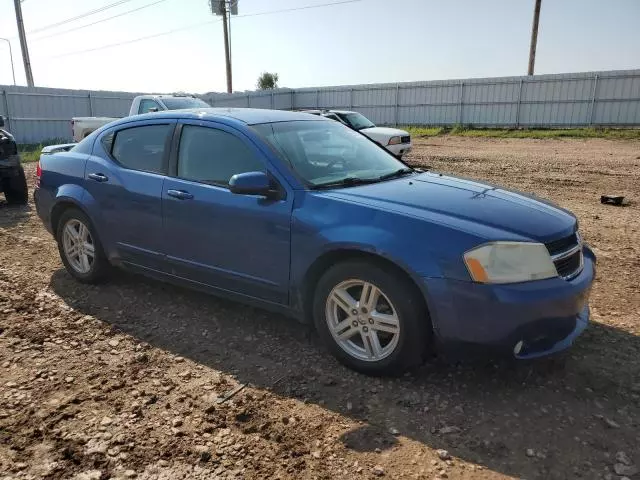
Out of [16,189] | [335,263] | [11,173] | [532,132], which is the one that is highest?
[335,263]

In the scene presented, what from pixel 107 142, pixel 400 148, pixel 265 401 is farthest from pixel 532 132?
pixel 265 401

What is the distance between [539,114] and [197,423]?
2683cm

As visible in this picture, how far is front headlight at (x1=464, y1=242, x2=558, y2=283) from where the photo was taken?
9.42 ft

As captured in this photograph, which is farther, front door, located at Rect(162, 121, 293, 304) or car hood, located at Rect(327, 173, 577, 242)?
front door, located at Rect(162, 121, 293, 304)

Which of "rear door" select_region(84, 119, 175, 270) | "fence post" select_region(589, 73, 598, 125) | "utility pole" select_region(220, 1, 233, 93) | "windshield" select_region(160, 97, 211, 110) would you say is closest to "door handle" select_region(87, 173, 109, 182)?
"rear door" select_region(84, 119, 175, 270)

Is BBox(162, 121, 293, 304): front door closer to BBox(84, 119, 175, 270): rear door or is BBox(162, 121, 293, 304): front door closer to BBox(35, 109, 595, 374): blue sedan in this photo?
BBox(35, 109, 595, 374): blue sedan

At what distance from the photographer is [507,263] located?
114 inches

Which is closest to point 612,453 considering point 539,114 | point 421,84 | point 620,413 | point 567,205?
point 620,413

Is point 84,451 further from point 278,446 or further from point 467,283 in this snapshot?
point 467,283

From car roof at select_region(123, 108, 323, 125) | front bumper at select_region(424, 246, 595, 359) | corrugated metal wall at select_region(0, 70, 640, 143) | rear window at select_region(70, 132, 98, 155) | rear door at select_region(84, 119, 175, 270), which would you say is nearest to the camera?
front bumper at select_region(424, 246, 595, 359)

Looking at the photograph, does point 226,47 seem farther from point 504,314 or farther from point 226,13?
point 504,314

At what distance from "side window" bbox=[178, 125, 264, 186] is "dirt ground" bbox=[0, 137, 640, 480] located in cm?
115

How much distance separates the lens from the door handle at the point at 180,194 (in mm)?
3961

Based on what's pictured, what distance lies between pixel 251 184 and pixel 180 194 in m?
0.82
